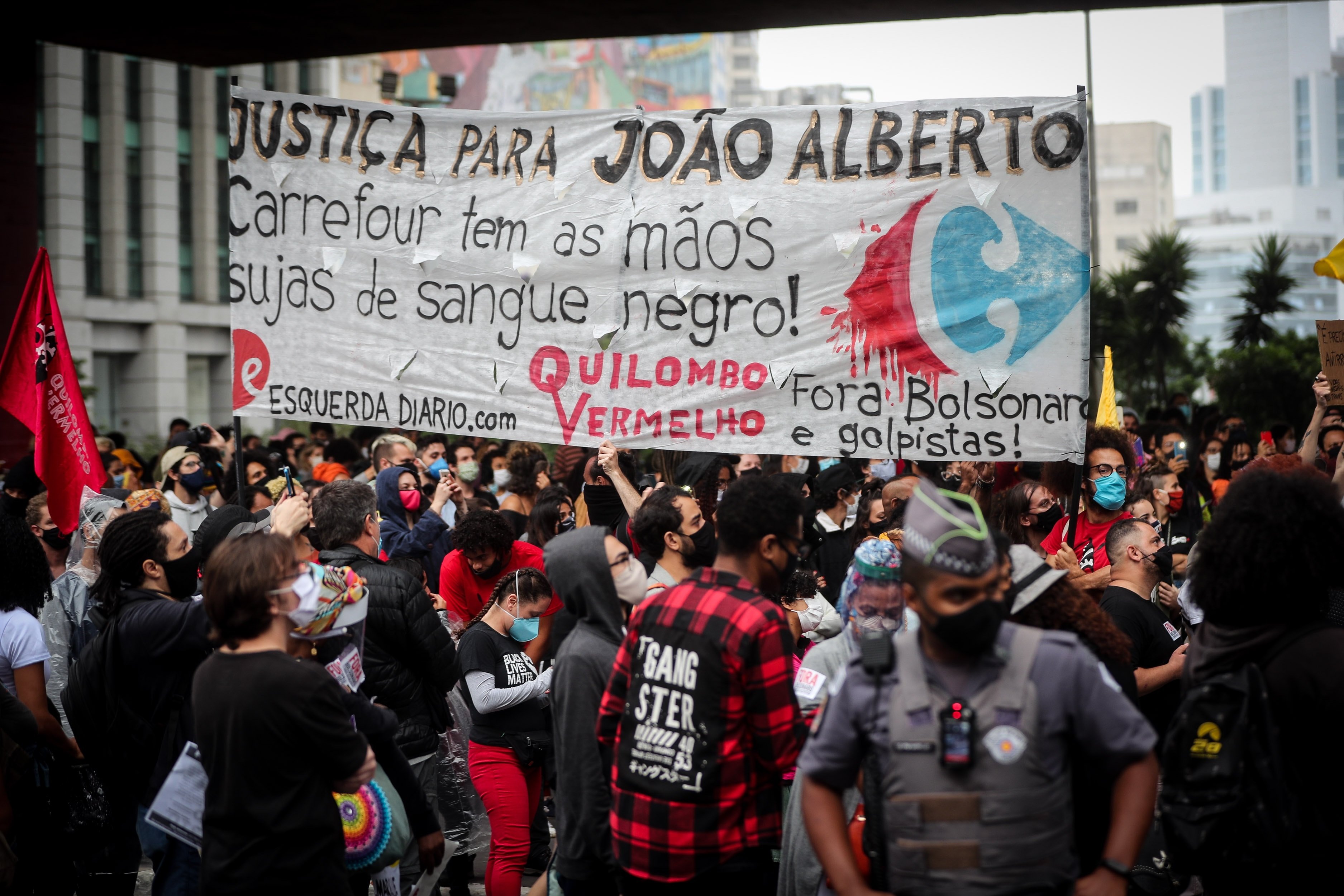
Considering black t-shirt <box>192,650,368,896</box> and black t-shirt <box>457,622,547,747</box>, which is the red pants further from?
black t-shirt <box>192,650,368,896</box>

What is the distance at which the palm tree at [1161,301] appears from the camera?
3288cm

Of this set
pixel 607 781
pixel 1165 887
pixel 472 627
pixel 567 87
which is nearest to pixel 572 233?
pixel 472 627

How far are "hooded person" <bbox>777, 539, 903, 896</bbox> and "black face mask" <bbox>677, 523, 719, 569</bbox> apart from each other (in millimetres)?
884

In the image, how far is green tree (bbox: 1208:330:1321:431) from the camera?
75.5 ft

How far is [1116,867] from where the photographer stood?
2.92m

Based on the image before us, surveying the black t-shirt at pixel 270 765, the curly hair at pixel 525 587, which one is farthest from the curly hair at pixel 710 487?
the black t-shirt at pixel 270 765

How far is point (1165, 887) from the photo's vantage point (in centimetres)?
413

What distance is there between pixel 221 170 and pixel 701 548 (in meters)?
41.8

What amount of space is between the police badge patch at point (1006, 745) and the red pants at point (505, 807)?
3.25 meters

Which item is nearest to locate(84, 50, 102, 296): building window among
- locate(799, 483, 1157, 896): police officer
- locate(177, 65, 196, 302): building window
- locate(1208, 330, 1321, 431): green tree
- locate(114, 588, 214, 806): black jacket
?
locate(177, 65, 196, 302): building window

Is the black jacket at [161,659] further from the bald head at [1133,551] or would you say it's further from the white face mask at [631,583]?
the bald head at [1133,551]

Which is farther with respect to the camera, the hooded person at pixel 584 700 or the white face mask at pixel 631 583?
the white face mask at pixel 631 583

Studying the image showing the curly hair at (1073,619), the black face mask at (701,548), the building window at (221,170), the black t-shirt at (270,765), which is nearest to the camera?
the black t-shirt at (270,765)

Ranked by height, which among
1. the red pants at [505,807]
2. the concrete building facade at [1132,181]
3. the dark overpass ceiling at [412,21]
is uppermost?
the concrete building facade at [1132,181]
